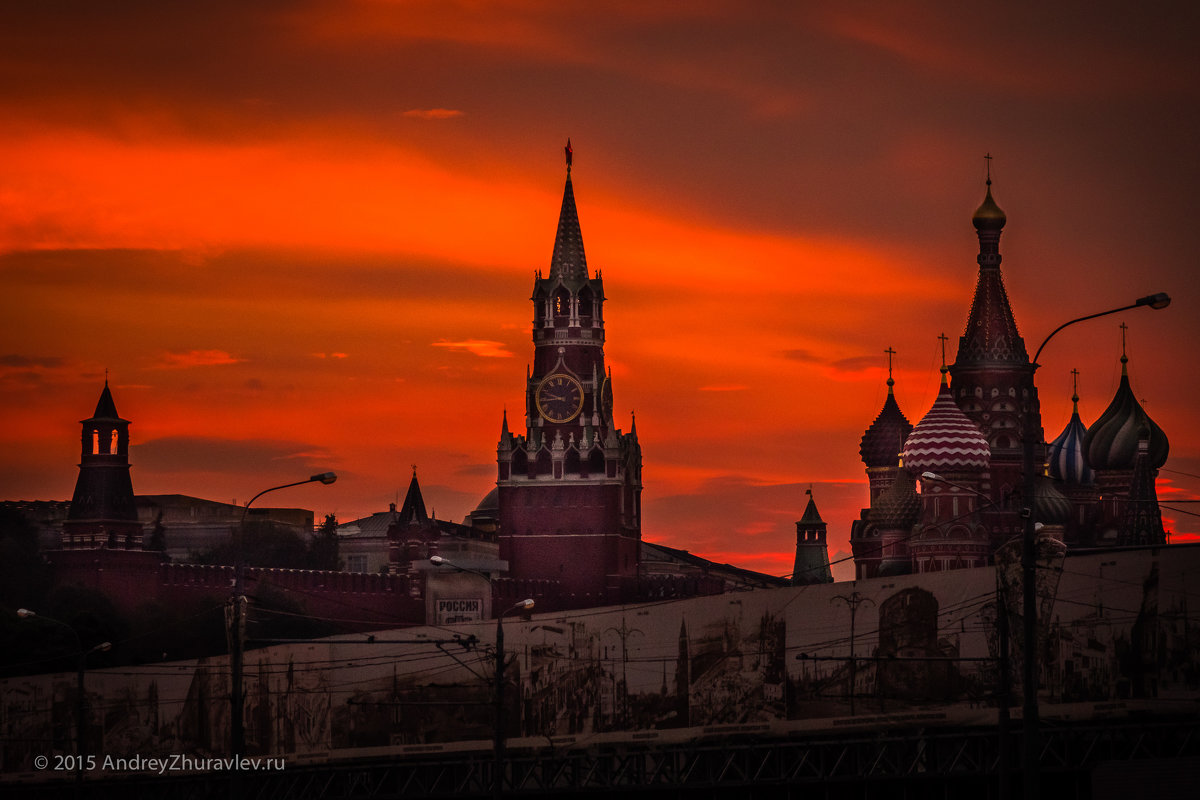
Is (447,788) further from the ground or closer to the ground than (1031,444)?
closer to the ground

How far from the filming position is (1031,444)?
120 ft

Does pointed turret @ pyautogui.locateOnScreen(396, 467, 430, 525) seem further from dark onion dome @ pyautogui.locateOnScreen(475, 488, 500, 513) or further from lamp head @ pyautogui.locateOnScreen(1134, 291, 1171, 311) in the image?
lamp head @ pyautogui.locateOnScreen(1134, 291, 1171, 311)

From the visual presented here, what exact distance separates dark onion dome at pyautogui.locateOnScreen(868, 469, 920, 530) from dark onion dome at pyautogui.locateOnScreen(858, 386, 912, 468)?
36.1 feet

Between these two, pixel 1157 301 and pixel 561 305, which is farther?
pixel 561 305

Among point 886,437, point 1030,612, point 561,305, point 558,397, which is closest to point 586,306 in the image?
point 561,305

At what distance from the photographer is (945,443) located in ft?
393

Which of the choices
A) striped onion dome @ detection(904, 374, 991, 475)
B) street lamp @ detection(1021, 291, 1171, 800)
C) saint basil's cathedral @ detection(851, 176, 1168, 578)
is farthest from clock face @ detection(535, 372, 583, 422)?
street lamp @ detection(1021, 291, 1171, 800)

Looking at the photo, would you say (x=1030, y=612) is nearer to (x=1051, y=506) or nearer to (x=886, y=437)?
(x=1051, y=506)

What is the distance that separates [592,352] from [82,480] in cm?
2814

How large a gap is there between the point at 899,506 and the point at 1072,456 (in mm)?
11853

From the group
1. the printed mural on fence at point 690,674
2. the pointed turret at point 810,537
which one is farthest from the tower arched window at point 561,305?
the printed mural on fence at point 690,674

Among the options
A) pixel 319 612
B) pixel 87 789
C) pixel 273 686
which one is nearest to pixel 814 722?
pixel 273 686

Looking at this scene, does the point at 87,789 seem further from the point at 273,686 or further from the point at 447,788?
the point at 447,788

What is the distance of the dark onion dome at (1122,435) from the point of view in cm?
12212
